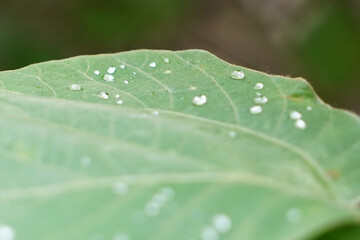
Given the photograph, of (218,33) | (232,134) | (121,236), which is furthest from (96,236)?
(218,33)

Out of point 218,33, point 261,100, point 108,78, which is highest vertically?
point 218,33

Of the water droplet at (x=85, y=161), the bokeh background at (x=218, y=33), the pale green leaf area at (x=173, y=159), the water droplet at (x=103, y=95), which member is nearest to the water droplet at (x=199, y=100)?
the pale green leaf area at (x=173, y=159)

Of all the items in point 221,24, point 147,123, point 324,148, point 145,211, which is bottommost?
point 145,211

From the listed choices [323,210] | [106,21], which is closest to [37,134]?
[323,210]

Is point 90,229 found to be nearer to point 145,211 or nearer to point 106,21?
point 145,211

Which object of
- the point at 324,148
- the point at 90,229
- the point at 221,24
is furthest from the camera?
the point at 221,24

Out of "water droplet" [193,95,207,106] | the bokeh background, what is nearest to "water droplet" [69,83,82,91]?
"water droplet" [193,95,207,106]

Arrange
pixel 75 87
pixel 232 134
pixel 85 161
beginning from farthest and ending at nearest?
pixel 75 87 → pixel 232 134 → pixel 85 161

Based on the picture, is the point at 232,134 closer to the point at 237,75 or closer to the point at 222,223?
the point at 237,75
